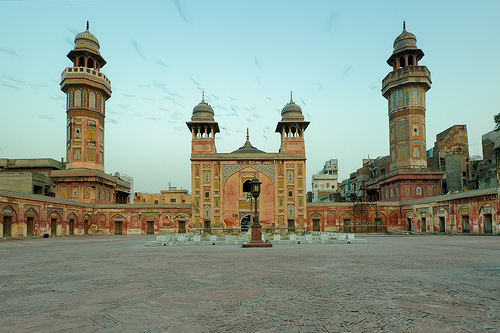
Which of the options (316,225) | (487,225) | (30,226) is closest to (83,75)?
(30,226)

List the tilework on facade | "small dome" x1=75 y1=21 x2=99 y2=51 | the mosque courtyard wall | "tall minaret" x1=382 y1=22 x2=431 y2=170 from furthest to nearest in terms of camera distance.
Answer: "small dome" x1=75 y1=21 x2=99 y2=51, "tall minaret" x1=382 y1=22 x2=431 y2=170, the tilework on facade, the mosque courtyard wall

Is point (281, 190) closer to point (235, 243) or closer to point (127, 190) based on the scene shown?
point (235, 243)

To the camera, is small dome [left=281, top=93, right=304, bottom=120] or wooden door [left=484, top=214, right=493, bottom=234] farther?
small dome [left=281, top=93, right=304, bottom=120]

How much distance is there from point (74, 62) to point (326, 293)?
46367 millimetres

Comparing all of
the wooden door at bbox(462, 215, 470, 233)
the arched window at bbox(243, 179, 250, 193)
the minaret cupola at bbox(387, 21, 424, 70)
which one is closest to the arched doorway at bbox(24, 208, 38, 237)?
the arched window at bbox(243, 179, 250, 193)

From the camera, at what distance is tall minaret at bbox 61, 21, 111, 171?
43.2m

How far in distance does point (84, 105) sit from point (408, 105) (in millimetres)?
36449

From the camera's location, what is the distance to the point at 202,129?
44.3 m

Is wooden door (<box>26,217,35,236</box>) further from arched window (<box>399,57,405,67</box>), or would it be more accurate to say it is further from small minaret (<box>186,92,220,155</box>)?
arched window (<box>399,57,405,67</box>)

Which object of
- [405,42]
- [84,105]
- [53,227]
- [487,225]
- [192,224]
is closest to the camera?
[487,225]

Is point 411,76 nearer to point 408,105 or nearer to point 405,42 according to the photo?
point 408,105

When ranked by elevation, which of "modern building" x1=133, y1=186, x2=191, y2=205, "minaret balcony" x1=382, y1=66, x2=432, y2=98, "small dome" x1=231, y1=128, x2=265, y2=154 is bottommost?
"modern building" x1=133, y1=186, x2=191, y2=205

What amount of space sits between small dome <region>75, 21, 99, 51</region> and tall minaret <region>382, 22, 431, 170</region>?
114 ft

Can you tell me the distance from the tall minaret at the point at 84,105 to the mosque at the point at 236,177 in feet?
0.36
